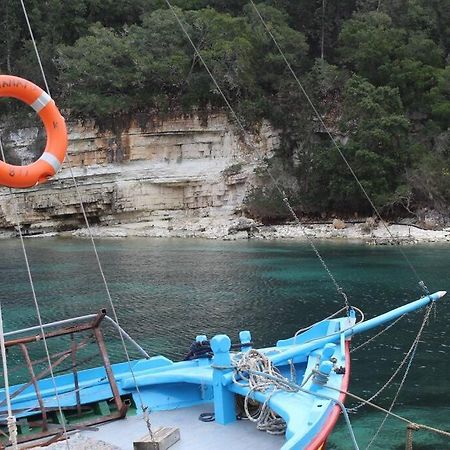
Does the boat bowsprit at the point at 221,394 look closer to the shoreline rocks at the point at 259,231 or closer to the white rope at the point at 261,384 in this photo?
the white rope at the point at 261,384

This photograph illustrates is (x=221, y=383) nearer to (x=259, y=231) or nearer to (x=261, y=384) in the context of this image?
(x=261, y=384)

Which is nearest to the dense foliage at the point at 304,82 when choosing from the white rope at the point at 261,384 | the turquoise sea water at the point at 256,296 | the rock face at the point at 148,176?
the rock face at the point at 148,176

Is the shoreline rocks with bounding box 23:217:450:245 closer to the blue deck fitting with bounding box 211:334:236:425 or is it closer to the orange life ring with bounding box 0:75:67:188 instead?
the blue deck fitting with bounding box 211:334:236:425

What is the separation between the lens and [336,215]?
45281 mm

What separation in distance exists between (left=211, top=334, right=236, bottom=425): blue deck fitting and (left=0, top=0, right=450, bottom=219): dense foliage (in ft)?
118

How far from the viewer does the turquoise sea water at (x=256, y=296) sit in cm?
1166

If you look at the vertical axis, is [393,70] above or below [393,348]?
above

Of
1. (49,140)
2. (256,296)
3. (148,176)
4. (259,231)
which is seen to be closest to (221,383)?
(49,140)

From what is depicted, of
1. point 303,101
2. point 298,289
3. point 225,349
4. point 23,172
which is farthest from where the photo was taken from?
point 303,101

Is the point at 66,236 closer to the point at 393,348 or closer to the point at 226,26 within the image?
the point at 226,26

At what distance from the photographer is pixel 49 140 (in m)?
6.64

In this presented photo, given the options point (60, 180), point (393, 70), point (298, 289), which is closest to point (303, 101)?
point (393, 70)

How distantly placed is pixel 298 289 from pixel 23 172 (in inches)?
708

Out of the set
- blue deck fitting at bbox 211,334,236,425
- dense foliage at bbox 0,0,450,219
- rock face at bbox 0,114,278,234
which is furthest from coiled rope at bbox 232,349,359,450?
rock face at bbox 0,114,278,234
